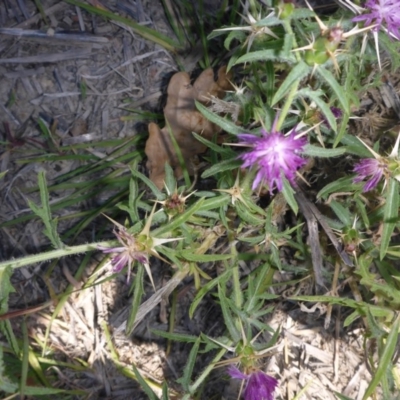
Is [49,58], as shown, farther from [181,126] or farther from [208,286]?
[208,286]

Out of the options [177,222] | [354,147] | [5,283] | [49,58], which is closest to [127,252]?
[177,222]

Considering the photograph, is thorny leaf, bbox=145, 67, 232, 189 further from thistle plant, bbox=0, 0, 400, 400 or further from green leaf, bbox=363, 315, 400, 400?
green leaf, bbox=363, 315, 400, 400

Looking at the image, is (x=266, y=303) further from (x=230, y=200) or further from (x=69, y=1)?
(x=69, y=1)

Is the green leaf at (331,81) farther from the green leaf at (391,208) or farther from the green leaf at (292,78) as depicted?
the green leaf at (391,208)

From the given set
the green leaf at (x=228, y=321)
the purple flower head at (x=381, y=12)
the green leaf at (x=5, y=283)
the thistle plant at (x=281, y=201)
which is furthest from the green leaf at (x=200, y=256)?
the purple flower head at (x=381, y=12)

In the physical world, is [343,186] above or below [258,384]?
above

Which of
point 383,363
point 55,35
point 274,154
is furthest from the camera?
point 55,35

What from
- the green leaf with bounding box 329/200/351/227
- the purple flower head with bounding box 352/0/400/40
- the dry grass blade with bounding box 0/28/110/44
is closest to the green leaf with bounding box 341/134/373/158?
the green leaf with bounding box 329/200/351/227
